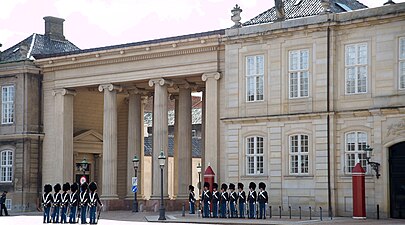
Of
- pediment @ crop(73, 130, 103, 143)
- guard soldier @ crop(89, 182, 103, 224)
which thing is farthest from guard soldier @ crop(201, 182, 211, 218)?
pediment @ crop(73, 130, 103, 143)

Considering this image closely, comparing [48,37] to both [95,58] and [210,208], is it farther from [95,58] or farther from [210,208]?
[210,208]

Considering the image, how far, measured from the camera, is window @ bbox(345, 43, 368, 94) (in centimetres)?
4178

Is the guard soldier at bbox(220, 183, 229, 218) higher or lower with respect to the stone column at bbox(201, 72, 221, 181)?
lower

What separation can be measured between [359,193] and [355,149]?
297 centimetres

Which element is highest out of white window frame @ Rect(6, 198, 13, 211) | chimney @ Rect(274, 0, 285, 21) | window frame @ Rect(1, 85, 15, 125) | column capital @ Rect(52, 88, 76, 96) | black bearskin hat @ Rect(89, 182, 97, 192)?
chimney @ Rect(274, 0, 285, 21)

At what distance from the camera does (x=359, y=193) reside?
3928cm

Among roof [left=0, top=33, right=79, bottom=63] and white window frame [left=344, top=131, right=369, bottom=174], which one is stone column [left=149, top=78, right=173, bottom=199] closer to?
roof [left=0, top=33, right=79, bottom=63]

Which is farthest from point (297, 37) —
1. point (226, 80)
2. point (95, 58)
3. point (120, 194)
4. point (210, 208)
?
point (120, 194)

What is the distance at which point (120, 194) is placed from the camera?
6003cm

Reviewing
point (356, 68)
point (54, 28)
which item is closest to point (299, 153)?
point (356, 68)

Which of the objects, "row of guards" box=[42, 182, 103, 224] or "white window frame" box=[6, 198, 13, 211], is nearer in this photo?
"row of guards" box=[42, 182, 103, 224]

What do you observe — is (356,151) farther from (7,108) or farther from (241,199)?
(7,108)

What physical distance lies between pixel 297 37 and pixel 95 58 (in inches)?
575

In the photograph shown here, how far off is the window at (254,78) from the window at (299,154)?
3130 millimetres
